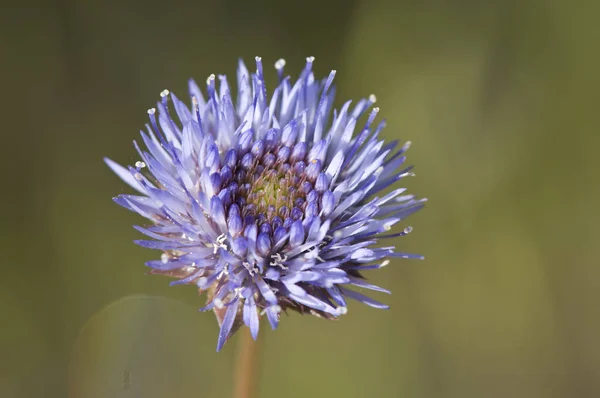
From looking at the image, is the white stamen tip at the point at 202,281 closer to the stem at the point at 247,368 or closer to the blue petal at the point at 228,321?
the blue petal at the point at 228,321

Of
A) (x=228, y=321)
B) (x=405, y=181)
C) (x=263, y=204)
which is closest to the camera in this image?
(x=228, y=321)

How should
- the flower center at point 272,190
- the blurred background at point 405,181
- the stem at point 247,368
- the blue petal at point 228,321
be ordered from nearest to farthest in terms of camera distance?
the blue petal at point 228,321 → the flower center at point 272,190 → the stem at point 247,368 → the blurred background at point 405,181

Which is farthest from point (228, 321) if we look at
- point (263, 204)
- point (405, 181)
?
point (405, 181)

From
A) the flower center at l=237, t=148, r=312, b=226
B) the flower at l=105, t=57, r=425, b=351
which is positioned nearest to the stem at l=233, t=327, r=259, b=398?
the flower at l=105, t=57, r=425, b=351

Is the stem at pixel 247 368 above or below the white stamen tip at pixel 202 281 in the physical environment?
below

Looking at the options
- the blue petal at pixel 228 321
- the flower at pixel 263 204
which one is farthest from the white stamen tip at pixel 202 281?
the blue petal at pixel 228 321

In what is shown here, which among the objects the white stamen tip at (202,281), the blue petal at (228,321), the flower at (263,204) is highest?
the flower at (263,204)

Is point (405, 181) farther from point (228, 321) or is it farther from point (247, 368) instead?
point (228, 321)
